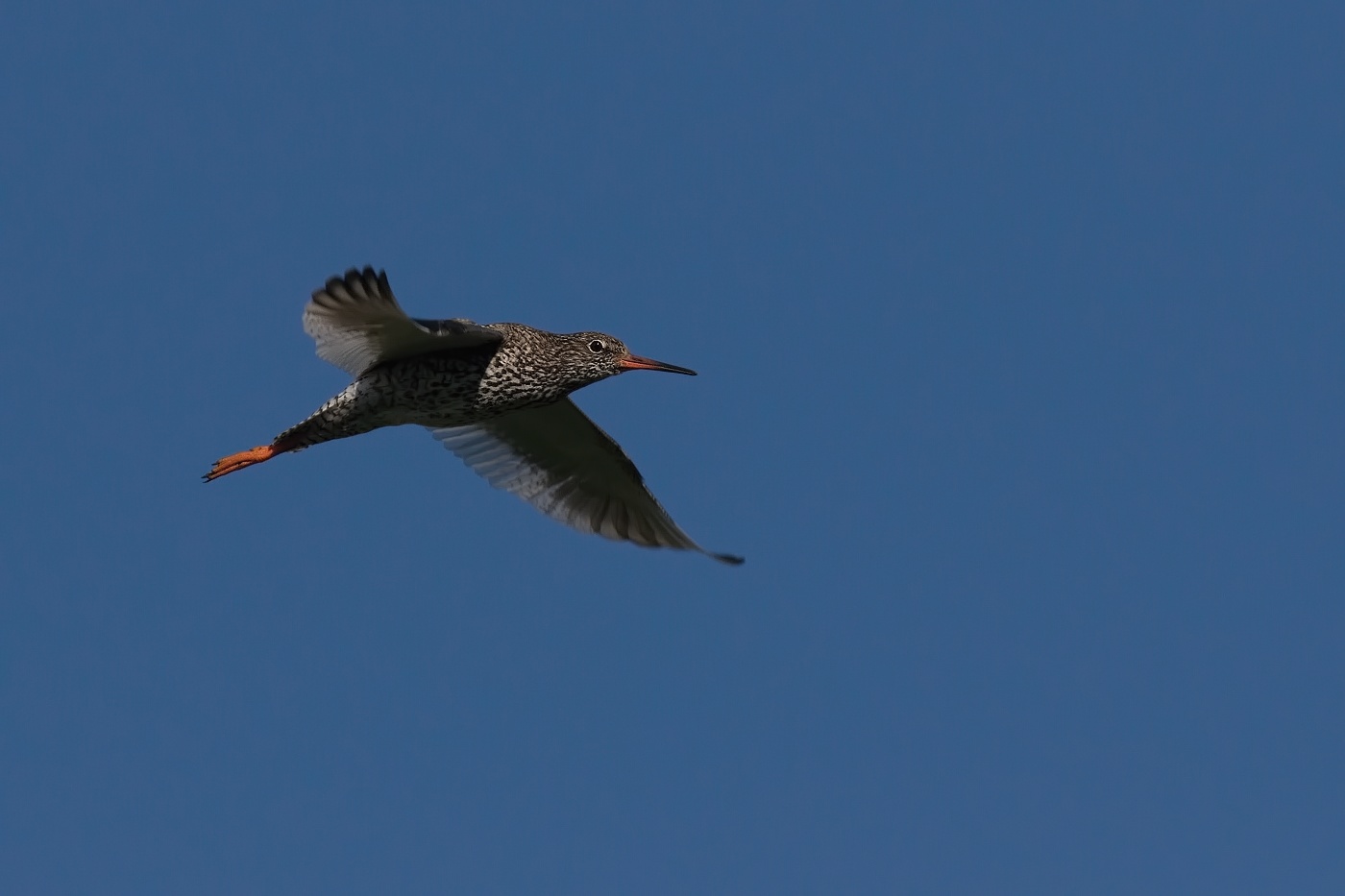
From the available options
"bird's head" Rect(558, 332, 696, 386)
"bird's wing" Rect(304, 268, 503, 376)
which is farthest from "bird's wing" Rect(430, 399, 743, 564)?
"bird's wing" Rect(304, 268, 503, 376)

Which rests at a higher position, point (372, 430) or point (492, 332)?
point (492, 332)

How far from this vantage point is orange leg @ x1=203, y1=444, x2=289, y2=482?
16.1 metres

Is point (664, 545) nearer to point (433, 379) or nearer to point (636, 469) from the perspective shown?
point (636, 469)

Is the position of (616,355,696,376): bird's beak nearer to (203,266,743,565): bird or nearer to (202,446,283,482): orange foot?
(203,266,743,565): bird

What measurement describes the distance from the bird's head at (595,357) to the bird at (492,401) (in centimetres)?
1

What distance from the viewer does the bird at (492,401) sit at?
14.5 meters

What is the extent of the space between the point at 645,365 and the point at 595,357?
62 centimetres

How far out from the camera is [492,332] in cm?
1491

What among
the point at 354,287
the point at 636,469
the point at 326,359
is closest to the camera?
the point at 354,287

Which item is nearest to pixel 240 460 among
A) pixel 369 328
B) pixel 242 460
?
pixel 242 460

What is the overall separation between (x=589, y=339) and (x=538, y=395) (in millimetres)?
766

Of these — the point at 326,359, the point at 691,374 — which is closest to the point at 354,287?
the point at 326,359

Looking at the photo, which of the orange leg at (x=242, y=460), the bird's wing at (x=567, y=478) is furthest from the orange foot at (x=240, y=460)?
the bird's wing at (x=567, y=478)

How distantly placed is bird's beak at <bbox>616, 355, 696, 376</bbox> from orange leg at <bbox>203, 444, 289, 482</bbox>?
3.49 metres
